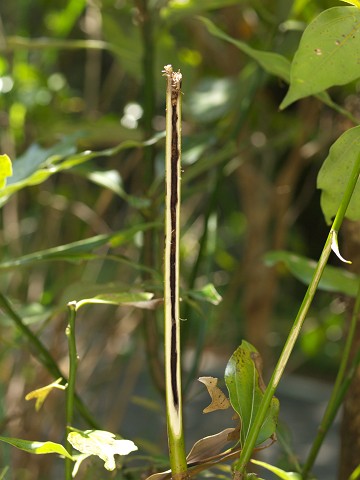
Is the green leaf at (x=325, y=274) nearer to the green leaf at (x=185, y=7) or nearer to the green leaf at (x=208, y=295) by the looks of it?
the green leaf at (x=208, y=295)

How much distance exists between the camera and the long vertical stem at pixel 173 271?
0.95 feet

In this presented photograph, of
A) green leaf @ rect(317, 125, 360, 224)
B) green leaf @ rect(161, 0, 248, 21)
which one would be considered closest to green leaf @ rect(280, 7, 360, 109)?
green leaf @ rect(317, 125, 360, 224)

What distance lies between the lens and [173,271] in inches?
12.0

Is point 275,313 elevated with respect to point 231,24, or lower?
lower

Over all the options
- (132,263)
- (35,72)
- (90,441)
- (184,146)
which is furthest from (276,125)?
(90,441)

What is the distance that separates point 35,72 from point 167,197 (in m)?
0.85

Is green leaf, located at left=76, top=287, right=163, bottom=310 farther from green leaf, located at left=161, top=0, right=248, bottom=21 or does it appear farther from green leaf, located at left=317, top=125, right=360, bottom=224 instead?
green leaf, located at left=161, top=0, right=248, bottom=21

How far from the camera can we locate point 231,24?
1042 millimetres

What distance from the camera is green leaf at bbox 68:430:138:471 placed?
1.09ft

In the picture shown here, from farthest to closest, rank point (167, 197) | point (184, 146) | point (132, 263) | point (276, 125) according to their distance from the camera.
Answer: point (276, 125), point (184, 146), point (132, 263), point (167, 197)

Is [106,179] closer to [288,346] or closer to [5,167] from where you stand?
[5,167]

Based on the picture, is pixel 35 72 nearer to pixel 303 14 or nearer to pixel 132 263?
pixel 303 14

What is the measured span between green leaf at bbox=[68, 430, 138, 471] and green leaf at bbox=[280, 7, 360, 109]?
211mm

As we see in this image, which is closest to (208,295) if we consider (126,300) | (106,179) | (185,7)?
(126,300)
